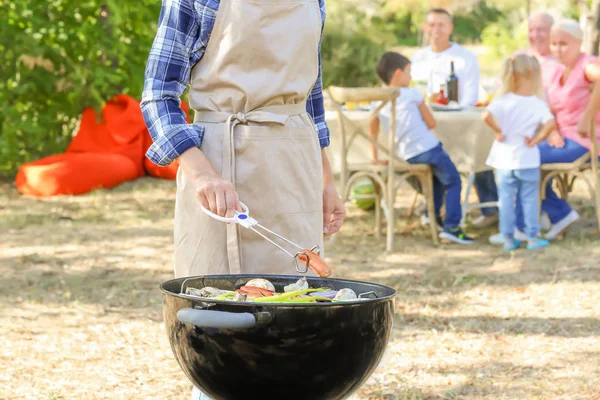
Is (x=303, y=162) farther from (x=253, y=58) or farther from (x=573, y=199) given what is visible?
(x=573, y=199)

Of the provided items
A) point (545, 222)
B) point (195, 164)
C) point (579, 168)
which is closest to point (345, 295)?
point (195, 164)

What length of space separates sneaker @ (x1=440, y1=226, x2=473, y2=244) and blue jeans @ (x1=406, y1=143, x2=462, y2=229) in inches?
1.3

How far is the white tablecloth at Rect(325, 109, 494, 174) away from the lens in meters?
6.37

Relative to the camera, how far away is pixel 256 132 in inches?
85.6

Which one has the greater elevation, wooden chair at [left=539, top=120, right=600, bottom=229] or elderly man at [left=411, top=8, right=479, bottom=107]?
elderly man at [left=411, top=8, right=479, bottom=107]

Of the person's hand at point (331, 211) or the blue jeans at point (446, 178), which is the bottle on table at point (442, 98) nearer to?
the blue jeans at point (446, 178)

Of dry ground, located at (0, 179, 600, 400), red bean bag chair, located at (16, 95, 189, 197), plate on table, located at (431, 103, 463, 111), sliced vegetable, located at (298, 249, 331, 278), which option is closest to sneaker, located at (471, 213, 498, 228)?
dry ground, located at (0, 179, 600, 400)

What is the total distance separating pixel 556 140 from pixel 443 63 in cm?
136

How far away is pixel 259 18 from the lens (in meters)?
2.12

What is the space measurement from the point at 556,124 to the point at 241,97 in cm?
485

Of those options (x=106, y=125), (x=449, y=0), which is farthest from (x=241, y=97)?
(x=449, y=0)

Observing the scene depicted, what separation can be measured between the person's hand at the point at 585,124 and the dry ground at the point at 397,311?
78 cm

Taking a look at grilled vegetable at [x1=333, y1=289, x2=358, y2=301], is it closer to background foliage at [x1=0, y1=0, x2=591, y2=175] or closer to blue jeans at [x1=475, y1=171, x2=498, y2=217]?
blue jeans at [x1=475, y1=171, x2=498, y2=217]

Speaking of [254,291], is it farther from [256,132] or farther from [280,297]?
[256,132]
